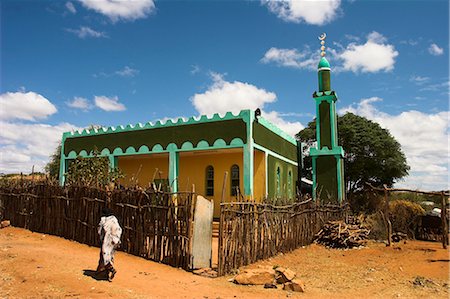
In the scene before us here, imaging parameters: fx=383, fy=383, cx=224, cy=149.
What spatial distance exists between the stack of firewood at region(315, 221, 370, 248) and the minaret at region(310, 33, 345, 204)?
3.42m

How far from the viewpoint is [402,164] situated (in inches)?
910

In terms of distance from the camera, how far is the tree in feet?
76.5

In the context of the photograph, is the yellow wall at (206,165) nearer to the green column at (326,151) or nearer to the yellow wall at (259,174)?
the yellow wall at (259,174)

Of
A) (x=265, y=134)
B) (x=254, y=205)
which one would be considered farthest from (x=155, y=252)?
(x=265, y=134)

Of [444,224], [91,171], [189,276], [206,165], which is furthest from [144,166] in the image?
[444,224]

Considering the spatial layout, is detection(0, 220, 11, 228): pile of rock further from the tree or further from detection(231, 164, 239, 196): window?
the tree

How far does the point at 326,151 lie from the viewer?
17.4 metres

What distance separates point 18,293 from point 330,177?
1364 centimetres

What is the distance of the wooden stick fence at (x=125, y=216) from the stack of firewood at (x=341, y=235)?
19.5 ft

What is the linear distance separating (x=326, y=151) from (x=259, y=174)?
13.8 ft

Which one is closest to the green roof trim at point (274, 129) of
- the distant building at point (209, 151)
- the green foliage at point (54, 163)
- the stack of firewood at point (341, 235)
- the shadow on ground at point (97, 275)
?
the distant building at point (209, 151)

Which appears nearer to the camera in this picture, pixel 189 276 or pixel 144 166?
pixel 189 276

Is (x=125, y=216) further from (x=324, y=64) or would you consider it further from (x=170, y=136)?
(x=324, y=64)

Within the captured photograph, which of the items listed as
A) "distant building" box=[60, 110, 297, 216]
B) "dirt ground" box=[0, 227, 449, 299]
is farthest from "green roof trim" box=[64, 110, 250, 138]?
"dirt ground" box=[0, 227, 449, 299]
